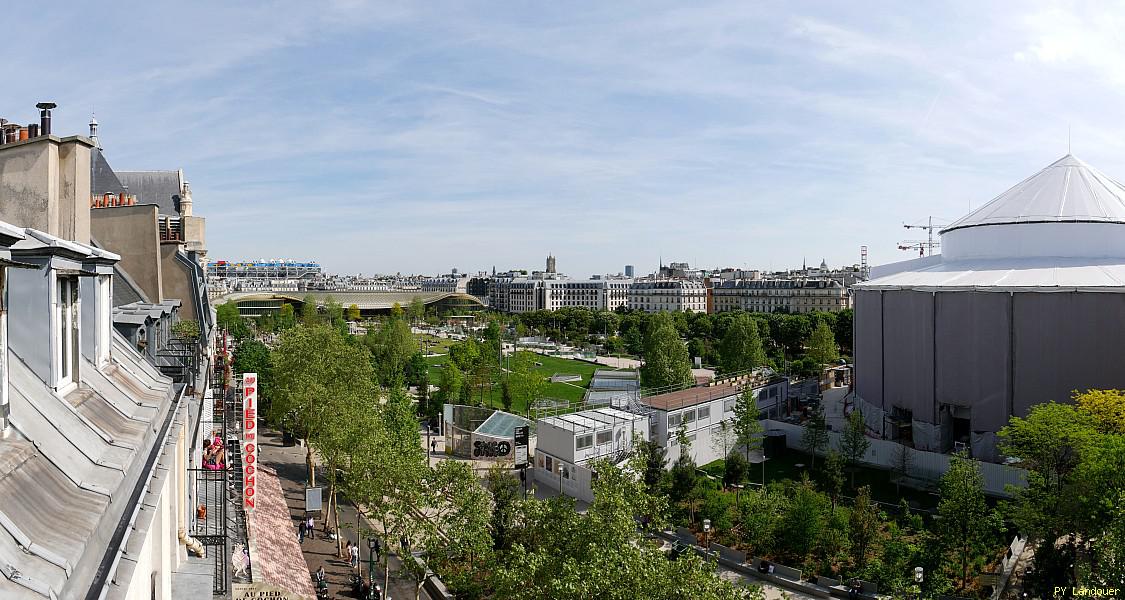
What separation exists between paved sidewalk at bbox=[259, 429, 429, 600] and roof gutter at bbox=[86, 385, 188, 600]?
14.7 metres

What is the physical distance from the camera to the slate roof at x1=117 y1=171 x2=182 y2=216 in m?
33.9

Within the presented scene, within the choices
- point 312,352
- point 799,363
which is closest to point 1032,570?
point 312,352

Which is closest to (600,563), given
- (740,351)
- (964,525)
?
(964,525)

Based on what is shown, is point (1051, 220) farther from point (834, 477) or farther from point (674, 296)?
point (674, 296)

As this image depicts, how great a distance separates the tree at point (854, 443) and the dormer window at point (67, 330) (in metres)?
32.0

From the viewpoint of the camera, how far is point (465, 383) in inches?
2108

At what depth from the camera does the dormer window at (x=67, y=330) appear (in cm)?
789

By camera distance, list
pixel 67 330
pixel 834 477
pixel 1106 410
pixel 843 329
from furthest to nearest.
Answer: pixel 843 329
pixel 834 477
pixel 1106 410
pixel 67 330

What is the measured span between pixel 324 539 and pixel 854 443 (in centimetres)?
2385

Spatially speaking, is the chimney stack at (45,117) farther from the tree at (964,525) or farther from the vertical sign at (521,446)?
the vertical sign at (521,446)

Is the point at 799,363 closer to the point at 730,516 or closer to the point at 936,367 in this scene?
the point at 936,367

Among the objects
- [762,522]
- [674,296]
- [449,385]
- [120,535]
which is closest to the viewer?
[120,535]

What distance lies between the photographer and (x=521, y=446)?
3869 centimetres

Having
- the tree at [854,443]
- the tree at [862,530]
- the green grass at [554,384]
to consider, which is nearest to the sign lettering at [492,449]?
the green grass at [554,384]
